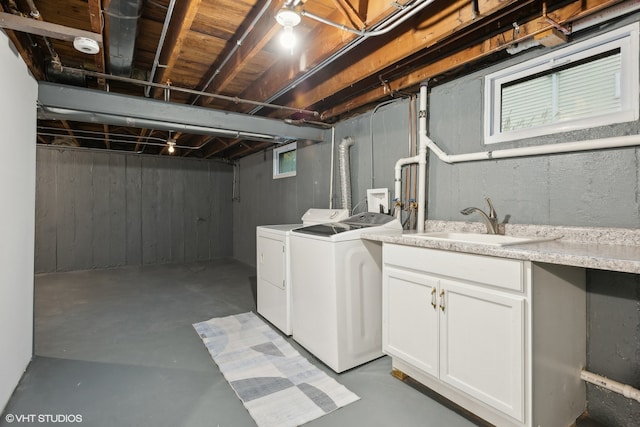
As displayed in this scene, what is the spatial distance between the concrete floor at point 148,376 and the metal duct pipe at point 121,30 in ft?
7.22

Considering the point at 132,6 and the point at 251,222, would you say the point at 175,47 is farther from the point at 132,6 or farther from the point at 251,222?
the point at 251,222

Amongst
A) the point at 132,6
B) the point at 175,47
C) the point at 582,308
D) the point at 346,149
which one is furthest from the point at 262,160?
the point at 582,308

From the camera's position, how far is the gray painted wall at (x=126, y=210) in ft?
17.7

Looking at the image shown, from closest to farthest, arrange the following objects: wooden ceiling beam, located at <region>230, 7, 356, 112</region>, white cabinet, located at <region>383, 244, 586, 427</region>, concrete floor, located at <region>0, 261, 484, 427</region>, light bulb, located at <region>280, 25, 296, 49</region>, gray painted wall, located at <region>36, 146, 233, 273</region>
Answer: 1. white cabinet, located at <region>383, 244, 586, 427</region>
2. light bulb, located at <region>280, 25, 296, 49</region>
3. concrete floor, located at <region>0, 261, 484, 427</region>
4. wooden ceiling beam, located at <region>230, 7, 356, 112</region>
5. gray painted wall, located at <region>36, 146, 233, 273</region>

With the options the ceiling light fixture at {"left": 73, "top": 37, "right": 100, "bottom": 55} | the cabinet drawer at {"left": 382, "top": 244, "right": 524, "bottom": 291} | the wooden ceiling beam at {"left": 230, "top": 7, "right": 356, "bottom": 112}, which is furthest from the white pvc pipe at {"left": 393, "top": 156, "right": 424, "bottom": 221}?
the ceiling light fixture at {"left": 73, "top": 37, "right": 100, "bottom": 55}

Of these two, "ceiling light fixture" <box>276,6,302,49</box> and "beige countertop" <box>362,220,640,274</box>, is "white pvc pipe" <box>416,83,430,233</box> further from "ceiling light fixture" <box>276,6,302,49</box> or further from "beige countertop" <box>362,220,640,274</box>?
"ceiling light fixture" <box>276,6,302,49</box>

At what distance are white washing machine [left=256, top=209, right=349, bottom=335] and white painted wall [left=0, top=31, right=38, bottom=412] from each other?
176 centimetres

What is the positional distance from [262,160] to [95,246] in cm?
337

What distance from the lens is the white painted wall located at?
1777mm

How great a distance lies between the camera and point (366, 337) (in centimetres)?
232

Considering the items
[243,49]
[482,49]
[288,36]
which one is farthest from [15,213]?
[482,49]

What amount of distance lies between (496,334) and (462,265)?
34 cm

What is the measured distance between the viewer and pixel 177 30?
80.7 inches

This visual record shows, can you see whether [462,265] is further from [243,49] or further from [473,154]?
[243,49]
